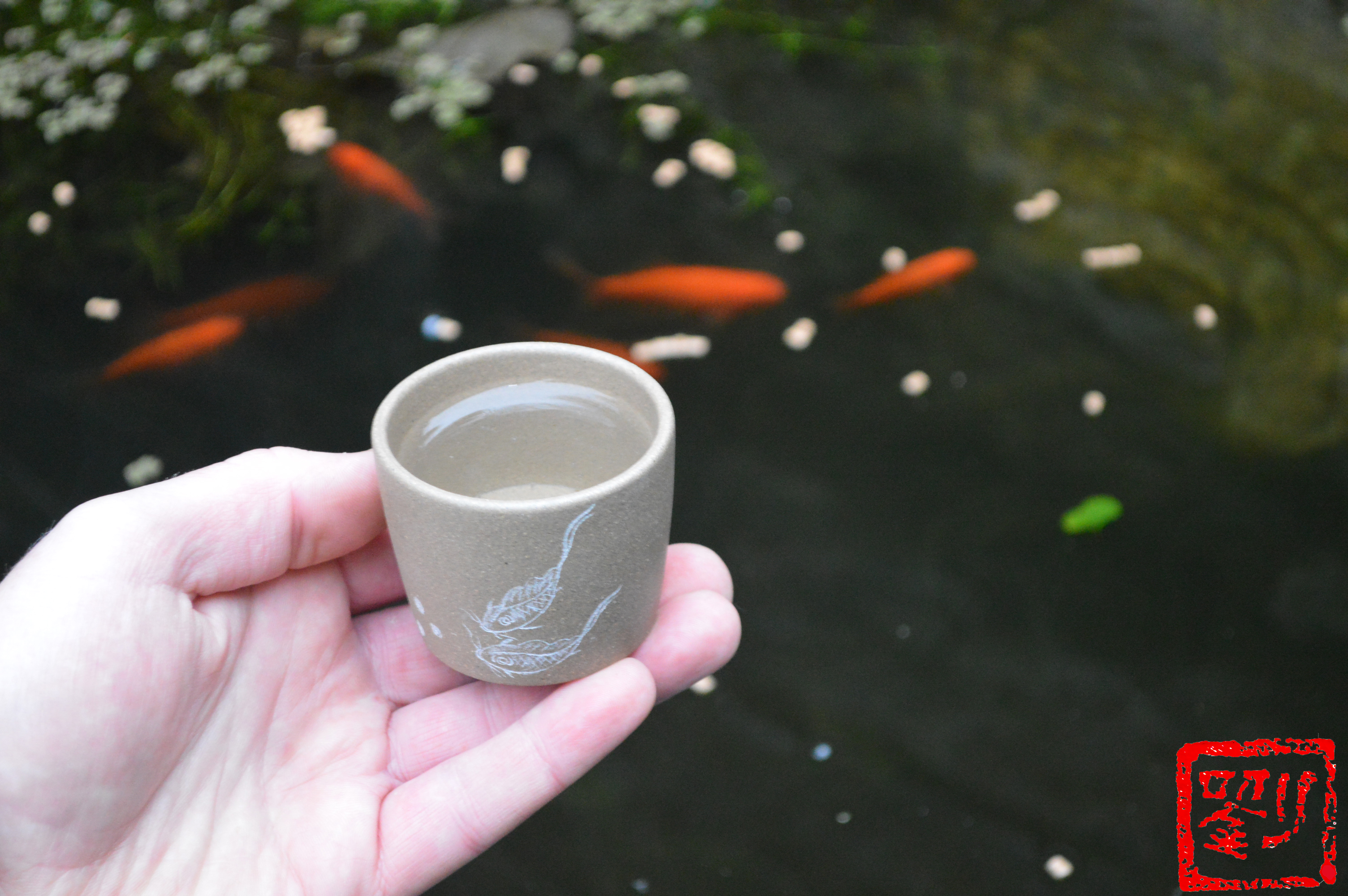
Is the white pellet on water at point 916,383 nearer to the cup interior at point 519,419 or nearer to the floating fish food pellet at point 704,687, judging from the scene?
the floating fish food pellet at point 704,687

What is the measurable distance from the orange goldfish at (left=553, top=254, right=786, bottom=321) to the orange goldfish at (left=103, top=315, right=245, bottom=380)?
87cm

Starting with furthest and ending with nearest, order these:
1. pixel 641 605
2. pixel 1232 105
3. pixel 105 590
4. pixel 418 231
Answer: pixel 1232 105 < pixel 418 231 < pixel 641 605 < pixel 105 590

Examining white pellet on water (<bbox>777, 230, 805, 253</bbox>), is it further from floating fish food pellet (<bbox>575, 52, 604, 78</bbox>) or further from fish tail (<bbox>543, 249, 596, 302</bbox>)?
floating fish food pellet (<bbox>575, 52, 604, 78</bbox>)

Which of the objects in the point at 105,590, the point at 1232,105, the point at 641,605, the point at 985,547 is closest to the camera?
the point at 105,590

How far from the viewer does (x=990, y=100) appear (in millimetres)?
3281

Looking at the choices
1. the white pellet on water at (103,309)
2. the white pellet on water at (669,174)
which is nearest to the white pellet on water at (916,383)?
the white pellet on water at (669,174)

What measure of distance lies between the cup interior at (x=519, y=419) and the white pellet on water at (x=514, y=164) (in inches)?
71.2

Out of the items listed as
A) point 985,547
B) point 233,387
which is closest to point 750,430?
point 985,547

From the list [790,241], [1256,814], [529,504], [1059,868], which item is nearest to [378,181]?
[790,241]

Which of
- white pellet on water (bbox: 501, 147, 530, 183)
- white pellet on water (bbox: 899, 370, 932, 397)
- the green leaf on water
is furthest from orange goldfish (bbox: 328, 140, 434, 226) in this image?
the green leaf on water

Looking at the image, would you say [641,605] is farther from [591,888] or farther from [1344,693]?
[1344,693]

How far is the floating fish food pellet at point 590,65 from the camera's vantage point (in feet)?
11.1

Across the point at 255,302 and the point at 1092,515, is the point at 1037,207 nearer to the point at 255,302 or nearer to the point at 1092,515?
the point at 1092,515

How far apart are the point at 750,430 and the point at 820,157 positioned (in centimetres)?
111
